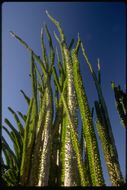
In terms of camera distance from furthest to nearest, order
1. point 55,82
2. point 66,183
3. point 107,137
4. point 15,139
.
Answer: point 55,82
point 15,139
point 107,137
point 66,183

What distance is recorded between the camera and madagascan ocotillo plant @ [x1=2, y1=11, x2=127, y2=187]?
5.41 ft

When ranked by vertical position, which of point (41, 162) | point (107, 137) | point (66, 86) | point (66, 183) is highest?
point (66, 86)

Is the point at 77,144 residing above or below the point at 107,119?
below

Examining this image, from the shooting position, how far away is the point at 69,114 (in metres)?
1.79

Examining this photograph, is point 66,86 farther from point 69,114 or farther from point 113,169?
point 113,169

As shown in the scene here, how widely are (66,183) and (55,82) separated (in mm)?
875

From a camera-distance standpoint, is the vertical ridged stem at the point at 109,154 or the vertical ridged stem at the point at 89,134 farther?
the vertical ridged stem at the point at 109,154

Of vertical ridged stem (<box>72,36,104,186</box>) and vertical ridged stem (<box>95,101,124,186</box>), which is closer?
vertical ridged stem (<box>72,36,104,186</box>)

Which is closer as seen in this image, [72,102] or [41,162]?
[41,162]

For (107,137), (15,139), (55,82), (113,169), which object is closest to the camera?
(113,169)

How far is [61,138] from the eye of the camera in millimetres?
1950

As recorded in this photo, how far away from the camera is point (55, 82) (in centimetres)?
225

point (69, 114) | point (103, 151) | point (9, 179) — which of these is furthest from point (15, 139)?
point (103, 151)

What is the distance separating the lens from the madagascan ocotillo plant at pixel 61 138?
165 cm
